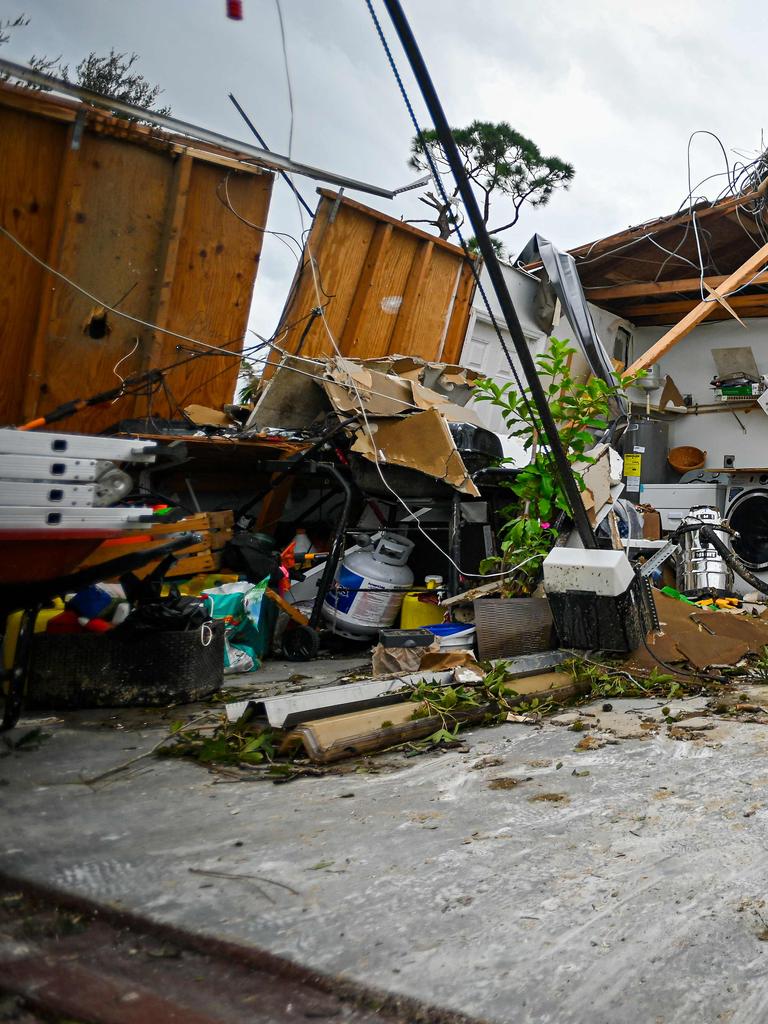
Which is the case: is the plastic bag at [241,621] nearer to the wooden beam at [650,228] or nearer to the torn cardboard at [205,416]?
the torn cardboard at [205,416]

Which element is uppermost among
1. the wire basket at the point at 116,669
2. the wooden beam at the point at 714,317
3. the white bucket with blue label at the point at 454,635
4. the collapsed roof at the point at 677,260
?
the collapsed roof at the point at 677,260

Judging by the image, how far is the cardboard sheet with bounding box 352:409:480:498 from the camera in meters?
5.02

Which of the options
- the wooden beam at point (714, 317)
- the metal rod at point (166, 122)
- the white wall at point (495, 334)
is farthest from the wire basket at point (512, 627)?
the wooden beam at point (714, 317)

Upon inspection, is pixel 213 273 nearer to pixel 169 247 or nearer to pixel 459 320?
pixel 169 247

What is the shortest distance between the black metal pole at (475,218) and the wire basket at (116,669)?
1.88 m

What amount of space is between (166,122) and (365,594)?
9.80ft

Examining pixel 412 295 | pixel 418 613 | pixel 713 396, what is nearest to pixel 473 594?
pixel 418 613

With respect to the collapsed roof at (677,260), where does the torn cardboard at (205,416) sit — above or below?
below

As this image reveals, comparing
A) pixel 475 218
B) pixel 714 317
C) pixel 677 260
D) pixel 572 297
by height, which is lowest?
pixel 475 218

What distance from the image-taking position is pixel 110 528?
7.53ft

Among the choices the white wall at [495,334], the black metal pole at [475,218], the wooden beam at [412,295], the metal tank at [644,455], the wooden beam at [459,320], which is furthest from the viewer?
the metal tank at [644,455]

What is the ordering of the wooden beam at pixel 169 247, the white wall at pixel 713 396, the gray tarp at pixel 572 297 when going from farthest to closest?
1. the white wall at pixel 713 396
2. the gray tarp at pixel 572 297
3. the wooden beam at pixel 169 247

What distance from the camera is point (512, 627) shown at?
432 cm

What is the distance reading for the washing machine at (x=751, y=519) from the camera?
32.3 ft
